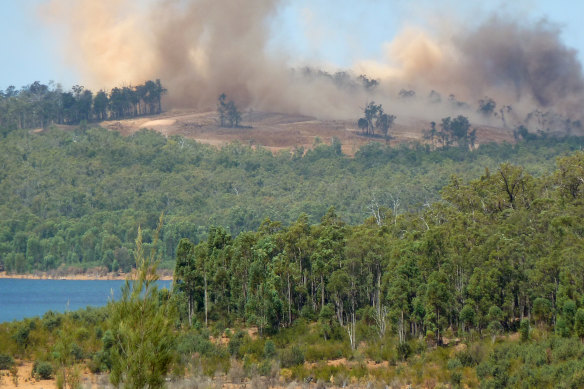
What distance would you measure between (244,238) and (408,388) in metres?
22.4

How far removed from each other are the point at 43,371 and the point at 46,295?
68.3 meters

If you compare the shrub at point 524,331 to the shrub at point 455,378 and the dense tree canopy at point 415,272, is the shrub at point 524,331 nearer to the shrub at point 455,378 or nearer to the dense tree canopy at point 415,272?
the dense tree canopy at point 415,272

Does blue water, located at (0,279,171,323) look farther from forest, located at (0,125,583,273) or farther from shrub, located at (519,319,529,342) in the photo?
shrub, located at (519,319,529,342)

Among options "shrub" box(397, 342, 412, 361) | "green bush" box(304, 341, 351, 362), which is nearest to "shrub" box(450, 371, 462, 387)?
"shrub" box(397, 342, 412, 361)

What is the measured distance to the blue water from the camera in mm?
86875

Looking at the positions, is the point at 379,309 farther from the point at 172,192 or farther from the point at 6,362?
the point at 172,192

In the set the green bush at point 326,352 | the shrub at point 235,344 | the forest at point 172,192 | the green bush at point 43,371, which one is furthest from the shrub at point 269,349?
the forest at point 172,192

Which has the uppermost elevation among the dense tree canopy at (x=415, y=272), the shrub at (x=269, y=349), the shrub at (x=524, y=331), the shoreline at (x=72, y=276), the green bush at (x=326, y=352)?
the dense tree canopy at (x=415, y=272)

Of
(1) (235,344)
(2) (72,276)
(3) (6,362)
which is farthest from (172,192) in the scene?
(3) (6,362)

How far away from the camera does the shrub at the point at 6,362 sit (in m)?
42.6

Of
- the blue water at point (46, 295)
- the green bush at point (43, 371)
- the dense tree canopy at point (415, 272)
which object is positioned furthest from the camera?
the blue water at point (46, 295)

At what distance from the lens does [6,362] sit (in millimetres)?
42781

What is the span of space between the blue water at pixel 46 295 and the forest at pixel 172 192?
9.36 meters

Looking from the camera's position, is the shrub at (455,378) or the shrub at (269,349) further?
the shrub at (269,349)
